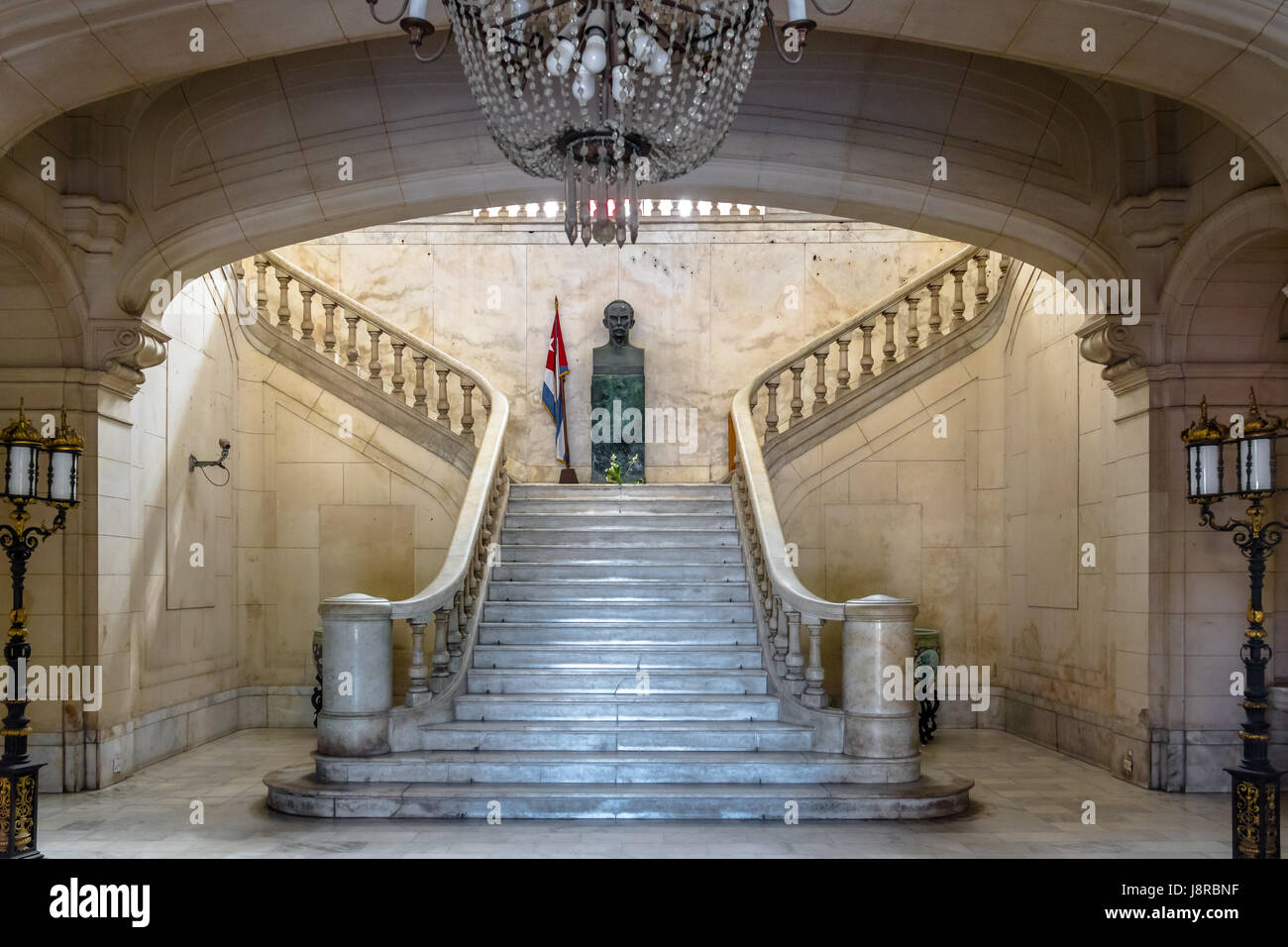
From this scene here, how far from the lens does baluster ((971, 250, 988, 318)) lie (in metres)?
10.8

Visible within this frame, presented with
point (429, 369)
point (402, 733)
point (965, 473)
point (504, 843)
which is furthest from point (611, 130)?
point (429, 369)

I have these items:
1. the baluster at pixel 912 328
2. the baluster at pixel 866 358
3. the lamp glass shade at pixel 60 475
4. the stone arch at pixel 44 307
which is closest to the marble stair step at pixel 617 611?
the baluster at pixel 866 358

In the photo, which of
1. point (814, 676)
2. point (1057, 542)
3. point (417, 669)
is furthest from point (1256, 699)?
point (417, 669)

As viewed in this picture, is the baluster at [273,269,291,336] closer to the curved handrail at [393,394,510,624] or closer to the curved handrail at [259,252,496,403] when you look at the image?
the curved handrail at [259,252,496,403]

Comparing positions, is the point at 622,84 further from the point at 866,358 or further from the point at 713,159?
the point at 866,358

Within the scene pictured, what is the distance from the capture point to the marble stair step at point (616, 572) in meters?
9.48

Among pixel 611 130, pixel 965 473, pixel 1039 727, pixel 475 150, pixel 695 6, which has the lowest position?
pixel 1039 727

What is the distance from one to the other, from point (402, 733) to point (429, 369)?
18.9 feet

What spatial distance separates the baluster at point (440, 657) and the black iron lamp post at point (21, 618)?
8.77 feet

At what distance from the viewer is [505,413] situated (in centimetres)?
1062

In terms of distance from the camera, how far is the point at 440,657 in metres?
7.93

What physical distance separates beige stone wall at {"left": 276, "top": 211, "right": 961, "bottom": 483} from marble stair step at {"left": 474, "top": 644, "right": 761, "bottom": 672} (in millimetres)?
4496

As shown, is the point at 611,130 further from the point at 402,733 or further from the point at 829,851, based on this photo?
the point at 402,733

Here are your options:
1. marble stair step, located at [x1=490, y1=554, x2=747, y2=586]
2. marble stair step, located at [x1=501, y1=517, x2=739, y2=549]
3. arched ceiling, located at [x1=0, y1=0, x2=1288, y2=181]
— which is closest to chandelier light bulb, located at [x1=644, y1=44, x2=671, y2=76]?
arched ceiling, located at [x1=0, y1=0, x2=1288, y2=181]
